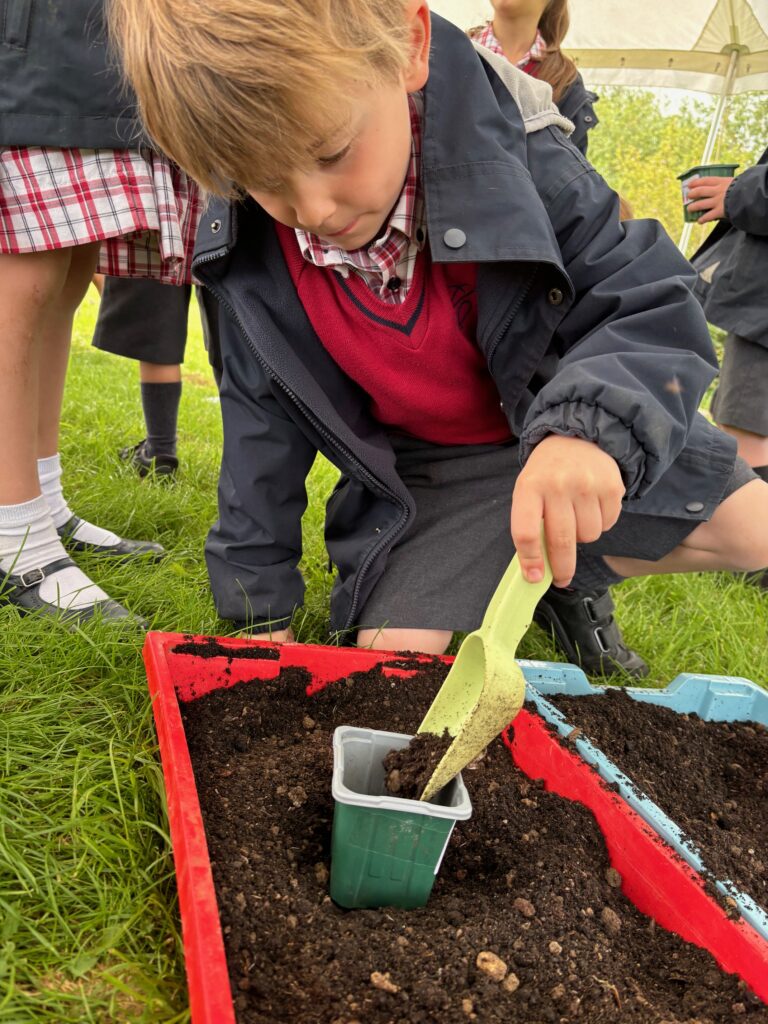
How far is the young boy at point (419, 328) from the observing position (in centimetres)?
109

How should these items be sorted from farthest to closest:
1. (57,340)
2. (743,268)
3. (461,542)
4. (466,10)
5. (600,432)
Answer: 1. (466,10)
2. (743,268)
3. (57,340)
4. (461,542)
5. (600,432)

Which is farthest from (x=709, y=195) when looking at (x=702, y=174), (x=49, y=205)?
(x=49, y=205)

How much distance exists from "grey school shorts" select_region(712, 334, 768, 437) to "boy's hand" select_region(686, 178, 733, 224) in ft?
1.24

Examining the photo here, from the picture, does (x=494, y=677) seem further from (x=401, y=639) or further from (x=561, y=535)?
(x=401, y=639)

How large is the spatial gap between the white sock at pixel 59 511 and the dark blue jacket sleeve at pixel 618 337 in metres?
1.11

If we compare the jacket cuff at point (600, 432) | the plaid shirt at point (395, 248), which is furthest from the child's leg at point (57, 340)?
the jacket cuff at point (600, 432)

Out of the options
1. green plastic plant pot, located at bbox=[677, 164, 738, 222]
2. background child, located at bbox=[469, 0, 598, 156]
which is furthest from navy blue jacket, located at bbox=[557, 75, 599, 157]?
green plastic plant pot, located at bbox=[677, 164, 738, 222]

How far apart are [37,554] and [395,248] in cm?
88

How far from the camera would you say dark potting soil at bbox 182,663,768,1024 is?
86 cm

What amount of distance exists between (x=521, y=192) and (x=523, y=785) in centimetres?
89

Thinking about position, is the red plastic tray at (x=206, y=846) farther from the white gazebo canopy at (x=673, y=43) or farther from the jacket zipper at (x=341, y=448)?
the white gazebo canopy at (x=673, y=43)

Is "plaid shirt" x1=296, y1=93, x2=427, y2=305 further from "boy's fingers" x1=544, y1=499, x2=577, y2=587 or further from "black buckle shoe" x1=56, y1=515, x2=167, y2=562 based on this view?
"black buckle shoe" x1=56, y1=515, x2=167, y2=562

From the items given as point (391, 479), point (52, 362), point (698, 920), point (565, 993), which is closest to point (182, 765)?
point (565, 993)

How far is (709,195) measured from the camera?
2662 millimetres
